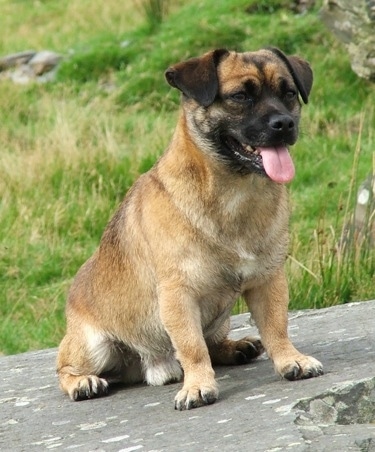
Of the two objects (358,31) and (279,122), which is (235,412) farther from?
(358,31)

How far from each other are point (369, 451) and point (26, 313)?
5.52 m

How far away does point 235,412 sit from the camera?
17.4 feet

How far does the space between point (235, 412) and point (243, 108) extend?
5.04ft

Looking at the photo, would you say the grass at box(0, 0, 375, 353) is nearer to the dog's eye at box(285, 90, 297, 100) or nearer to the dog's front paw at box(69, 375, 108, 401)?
the dog's eye at box(285, 90, 297, 100)

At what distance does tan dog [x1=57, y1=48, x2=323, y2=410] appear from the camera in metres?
5.75

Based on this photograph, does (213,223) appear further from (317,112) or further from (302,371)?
(317,112)

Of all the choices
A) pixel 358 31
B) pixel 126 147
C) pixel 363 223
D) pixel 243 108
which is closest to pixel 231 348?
pixel 243 108

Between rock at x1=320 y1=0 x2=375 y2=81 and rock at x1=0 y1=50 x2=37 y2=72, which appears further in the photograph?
rock at x1=0 y1=50 x2=37 y2=72

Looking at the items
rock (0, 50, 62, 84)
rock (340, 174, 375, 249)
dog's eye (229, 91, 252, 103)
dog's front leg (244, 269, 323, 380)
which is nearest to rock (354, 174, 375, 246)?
rock (340, 174, 375, 249)

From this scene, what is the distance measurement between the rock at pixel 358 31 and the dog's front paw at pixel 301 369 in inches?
305

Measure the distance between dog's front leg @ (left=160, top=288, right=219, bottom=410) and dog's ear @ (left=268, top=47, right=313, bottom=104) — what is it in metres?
1.31

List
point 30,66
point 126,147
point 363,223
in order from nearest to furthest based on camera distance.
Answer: point 363,223 → point 126,147 → point 30,66

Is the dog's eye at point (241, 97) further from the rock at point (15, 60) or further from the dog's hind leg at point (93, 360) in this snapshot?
the rock at point (15, 60)

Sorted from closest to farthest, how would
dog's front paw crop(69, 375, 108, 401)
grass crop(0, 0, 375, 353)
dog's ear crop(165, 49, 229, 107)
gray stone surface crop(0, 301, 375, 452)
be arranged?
1. gray stone surface crop(0, 301, 375, 452)
2. dog's ear crop(165, 49, 229, 107)
3. dog's front paw crop(69, 375, 108, 401)
4. grass crop(0, 0, 375, 353)
